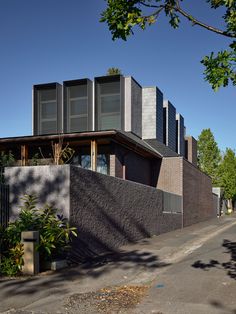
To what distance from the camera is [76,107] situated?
26297 millimetres

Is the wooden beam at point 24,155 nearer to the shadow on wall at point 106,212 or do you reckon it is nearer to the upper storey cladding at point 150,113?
the shadow on wall at point 106,212

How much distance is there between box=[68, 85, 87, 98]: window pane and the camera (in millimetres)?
26016

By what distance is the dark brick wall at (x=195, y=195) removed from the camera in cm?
2808

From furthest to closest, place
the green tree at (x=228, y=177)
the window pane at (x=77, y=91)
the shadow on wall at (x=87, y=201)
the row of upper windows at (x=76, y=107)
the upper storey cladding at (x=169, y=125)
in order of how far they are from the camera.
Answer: the green tree at (x=228, y=177) < the upper storey cladding at (x=169, y=125) < the window pane at (x=77, y=91) < the row of upper windows at (x=76, y=107) < the shadow on wall at (x=87, y=201)

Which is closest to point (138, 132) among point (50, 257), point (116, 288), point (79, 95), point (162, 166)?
point (162, 166)

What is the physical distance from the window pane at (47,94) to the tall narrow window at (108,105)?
3386 millimetres

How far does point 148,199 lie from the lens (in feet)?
64.2

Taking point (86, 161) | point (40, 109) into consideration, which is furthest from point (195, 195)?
point (86, 161)

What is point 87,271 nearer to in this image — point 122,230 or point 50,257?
point 50,257

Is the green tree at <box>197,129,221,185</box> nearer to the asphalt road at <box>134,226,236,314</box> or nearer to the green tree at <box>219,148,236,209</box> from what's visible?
the green tree at <box>219,148,236,209</box>

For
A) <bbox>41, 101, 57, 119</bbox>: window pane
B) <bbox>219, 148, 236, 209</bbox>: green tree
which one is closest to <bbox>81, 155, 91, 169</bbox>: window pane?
<bbox>41, 101, 57, 119</bbox>: window pane

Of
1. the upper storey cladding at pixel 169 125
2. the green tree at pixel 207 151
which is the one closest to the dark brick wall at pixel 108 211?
the upper storey cladding at pixel 169 125

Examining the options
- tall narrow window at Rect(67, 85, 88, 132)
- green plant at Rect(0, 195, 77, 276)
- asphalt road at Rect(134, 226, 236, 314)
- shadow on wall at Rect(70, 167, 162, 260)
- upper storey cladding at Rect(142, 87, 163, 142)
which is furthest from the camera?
upper storey cladding at Rect(142, 87, 163, 142)

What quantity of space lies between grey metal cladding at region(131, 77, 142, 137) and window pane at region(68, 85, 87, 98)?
291cm
